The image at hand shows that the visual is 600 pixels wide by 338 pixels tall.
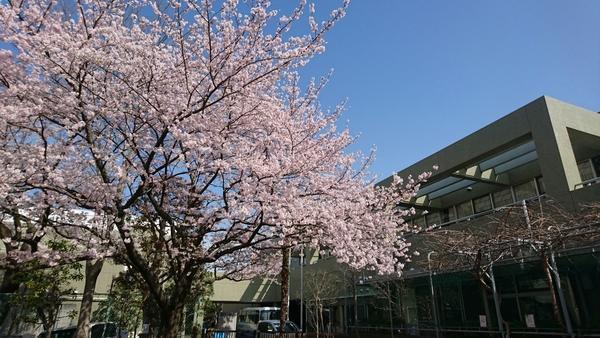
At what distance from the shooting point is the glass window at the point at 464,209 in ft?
58.2

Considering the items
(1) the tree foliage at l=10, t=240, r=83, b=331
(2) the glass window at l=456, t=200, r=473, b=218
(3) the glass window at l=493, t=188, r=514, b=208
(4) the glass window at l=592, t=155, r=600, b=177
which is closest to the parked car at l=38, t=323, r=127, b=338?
(1) the tree foliage at l=10, t=240, r=83, b=331

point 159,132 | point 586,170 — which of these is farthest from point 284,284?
point 586,170

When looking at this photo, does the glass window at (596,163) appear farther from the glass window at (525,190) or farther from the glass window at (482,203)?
the glass window at (482,203)

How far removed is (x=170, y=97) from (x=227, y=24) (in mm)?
1549

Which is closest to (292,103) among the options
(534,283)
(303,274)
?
(534,283)

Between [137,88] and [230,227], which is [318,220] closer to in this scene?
[230,227]

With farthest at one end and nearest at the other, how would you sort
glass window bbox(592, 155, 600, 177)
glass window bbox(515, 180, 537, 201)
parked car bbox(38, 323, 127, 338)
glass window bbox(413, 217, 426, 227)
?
glass window bbox(413, 217, 426, 227) < glass window bbox(515, 180, 537, 201) < parked car bbox(38, 323, 127, 338) < glass window bbox(592, 155, 600, 177)

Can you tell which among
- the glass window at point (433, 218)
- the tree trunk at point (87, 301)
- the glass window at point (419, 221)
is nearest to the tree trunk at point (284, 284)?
the tree trunk at point (87, 301)

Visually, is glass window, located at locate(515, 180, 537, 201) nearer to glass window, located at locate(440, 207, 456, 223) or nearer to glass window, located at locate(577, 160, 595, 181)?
glass window, located at locate(577, 160, 595, 181)

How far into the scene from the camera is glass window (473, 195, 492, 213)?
16.8m

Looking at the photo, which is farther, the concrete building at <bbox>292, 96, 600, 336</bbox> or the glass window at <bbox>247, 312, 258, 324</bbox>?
the glass window at <bbox>247, 312, 258, 324</bbox>

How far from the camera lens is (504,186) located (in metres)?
15.9

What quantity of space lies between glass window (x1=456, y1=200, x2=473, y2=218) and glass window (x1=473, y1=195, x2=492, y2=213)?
0.33 meters

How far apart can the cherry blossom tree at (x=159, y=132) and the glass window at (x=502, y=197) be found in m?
10.9
